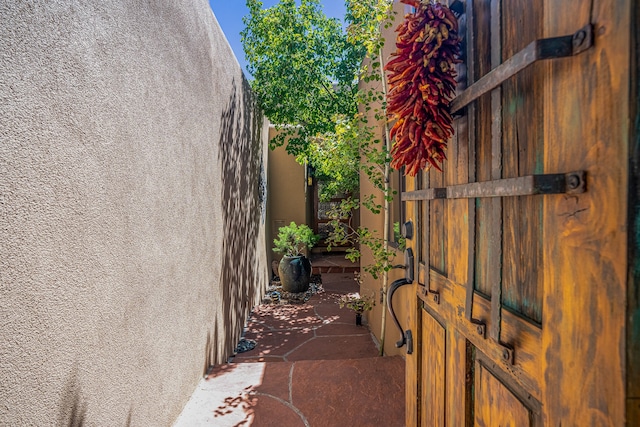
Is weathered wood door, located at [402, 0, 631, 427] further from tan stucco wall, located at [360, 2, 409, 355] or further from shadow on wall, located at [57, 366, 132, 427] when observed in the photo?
tan stucco wall, located at [360, 2, 409, 355]

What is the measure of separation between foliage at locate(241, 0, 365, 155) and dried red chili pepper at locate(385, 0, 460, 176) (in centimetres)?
505

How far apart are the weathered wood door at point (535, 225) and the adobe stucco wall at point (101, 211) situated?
1481mm

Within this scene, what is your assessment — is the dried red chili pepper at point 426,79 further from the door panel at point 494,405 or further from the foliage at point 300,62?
the foliage at point 300,62

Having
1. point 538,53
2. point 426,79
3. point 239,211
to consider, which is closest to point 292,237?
point 239,211

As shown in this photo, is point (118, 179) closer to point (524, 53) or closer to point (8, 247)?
point (8, 247)

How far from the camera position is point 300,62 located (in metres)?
6.51

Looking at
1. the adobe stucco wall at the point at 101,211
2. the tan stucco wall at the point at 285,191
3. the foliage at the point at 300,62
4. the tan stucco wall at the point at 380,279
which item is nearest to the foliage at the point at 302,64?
the foliage at the point at 300,62

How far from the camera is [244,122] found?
524 centimetres

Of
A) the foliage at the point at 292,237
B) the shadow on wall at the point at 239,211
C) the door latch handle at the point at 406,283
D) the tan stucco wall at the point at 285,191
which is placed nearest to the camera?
the door latch handle at the point at 406,283

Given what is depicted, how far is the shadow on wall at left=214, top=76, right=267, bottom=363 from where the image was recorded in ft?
13.3

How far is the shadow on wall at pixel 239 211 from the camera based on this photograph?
4055 millimetres

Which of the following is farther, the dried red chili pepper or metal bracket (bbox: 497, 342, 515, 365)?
the dried red chili pepper

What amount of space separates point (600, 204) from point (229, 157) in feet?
13.3

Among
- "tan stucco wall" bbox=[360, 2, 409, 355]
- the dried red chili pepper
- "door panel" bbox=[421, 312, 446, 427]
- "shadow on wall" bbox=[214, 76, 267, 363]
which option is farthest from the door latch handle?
"shadow on wall" bbox=[214, 76, 267, 363]
